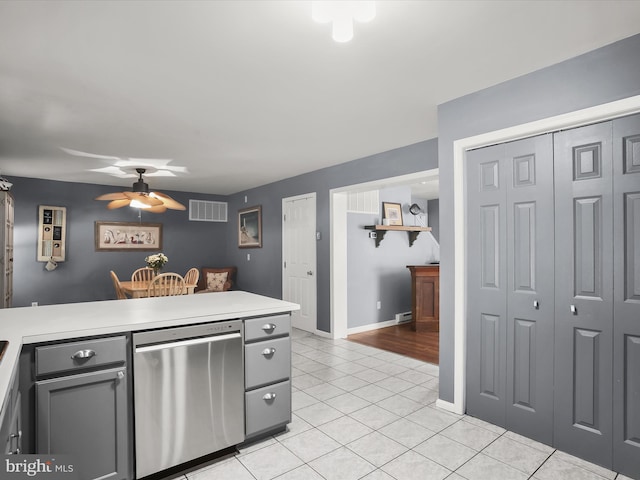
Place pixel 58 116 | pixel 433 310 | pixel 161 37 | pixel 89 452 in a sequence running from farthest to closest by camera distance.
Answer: pixel 433 310 < pixel 58 116 < pixel 161 37 < pixel 89 452

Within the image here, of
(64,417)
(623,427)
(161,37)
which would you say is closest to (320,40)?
(161,37)

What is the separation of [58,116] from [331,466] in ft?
11.4

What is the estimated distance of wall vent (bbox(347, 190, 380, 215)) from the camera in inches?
209

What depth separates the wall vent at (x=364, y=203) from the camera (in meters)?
5.30

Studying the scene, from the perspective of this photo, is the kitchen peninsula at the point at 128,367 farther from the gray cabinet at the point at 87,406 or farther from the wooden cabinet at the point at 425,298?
the wooden cabinet at the point at 425,298

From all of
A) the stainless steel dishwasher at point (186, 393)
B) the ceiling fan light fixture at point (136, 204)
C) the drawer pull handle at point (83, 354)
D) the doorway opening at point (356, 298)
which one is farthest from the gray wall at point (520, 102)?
the ceiling fan light fixture at point (136, 204)

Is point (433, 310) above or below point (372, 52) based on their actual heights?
below

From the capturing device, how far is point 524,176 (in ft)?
7.85

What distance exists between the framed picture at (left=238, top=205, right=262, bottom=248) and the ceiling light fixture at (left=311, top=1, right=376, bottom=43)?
5.15 metres

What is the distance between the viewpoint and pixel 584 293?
84.5 inches

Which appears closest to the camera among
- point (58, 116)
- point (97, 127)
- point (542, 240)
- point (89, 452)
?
point (89, 452)

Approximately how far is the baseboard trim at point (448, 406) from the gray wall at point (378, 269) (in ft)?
8.04

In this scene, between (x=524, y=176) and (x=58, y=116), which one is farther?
(x=58, y=116)

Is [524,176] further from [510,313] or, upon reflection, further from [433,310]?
[433,310]
